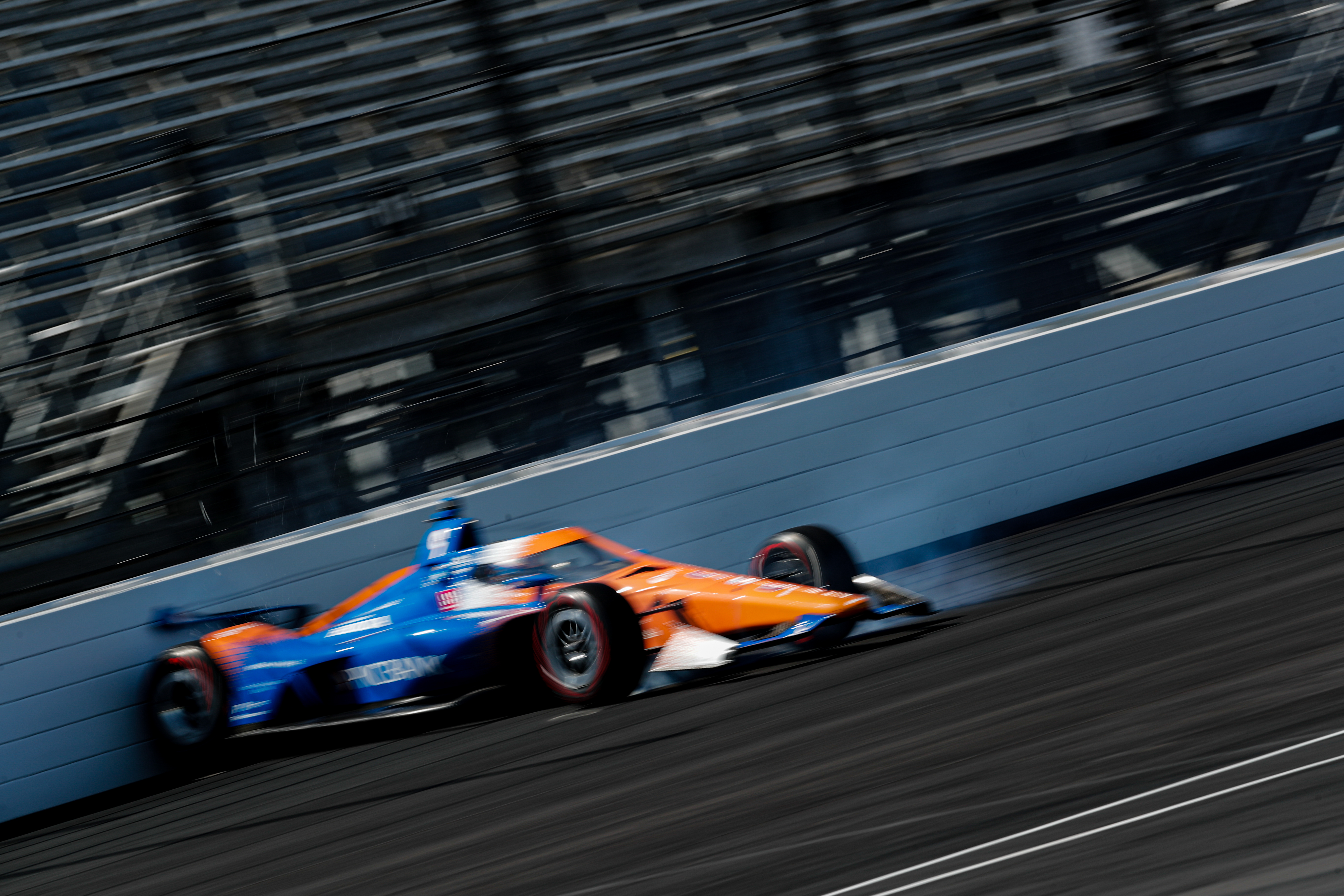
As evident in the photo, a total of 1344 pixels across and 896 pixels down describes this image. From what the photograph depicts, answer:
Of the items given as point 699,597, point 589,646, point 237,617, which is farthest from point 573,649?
point 237,617

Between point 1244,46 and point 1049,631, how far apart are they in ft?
21.5

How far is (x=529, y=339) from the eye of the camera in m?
7.10

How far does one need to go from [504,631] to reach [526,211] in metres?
4.04

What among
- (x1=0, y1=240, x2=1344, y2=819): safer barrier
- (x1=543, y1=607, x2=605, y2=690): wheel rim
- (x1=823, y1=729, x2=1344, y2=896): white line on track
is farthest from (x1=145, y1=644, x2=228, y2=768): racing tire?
(x1=823, y1=729, x2=1344, y2=896): white line on track

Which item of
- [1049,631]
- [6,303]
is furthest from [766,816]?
[6,303]

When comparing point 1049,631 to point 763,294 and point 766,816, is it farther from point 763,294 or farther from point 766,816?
point 763,294

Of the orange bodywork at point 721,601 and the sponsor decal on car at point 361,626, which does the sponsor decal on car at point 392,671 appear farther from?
the orange bodywork at point 721,601

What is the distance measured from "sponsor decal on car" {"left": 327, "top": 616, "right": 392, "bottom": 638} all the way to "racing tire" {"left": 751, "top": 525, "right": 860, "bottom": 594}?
138cm

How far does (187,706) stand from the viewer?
5066 mm

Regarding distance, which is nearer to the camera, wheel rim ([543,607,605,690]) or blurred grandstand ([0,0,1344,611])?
wheel rim ([543,607,605,690])

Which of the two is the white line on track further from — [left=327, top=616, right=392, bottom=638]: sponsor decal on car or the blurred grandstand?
the blurred grandstand

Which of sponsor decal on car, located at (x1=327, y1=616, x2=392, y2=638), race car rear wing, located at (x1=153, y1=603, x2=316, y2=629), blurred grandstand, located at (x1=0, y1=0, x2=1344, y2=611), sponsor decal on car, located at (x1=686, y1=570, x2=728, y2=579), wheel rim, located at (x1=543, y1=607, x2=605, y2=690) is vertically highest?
blurred grandstand, located at (x1=0, y1=0, x2=1344, y2=611)

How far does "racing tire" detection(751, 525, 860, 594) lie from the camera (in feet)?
15.5

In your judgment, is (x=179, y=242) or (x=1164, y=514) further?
(x=179, y=242)
